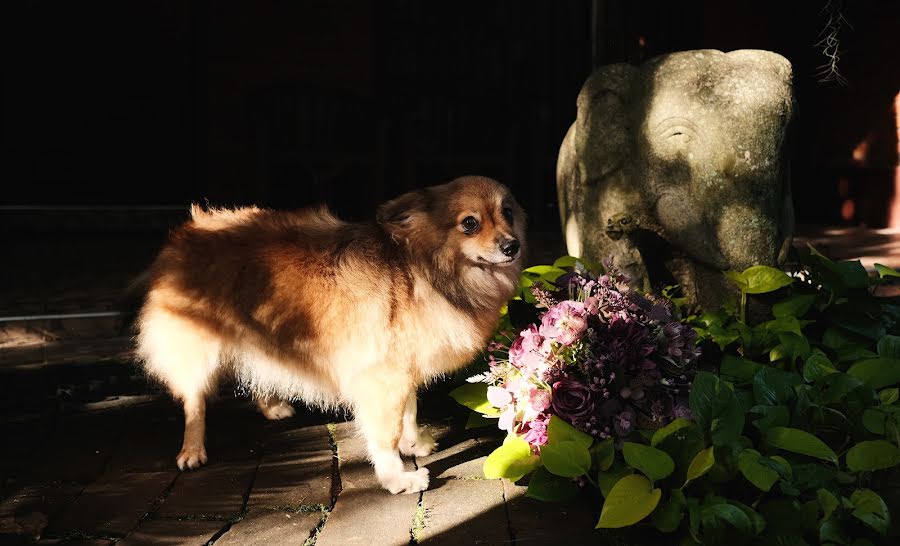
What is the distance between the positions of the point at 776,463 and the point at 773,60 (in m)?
2.15

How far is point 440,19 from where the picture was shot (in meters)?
8.94

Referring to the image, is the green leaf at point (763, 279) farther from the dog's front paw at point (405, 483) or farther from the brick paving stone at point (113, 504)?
the brick paving stone at point (113, 504)

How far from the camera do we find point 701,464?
8.77ft

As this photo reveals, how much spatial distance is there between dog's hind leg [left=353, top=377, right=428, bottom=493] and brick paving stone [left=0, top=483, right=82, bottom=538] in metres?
1.19

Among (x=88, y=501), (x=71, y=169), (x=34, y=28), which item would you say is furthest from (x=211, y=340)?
(x=34, y=28)

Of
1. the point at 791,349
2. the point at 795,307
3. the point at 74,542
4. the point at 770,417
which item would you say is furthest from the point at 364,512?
the point at 795,307

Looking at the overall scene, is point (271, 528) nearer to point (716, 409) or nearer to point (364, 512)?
point (364, 512)

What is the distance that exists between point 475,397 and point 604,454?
0.85 metres

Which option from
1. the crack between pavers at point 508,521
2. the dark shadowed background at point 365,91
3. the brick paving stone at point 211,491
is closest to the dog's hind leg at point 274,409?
the brick paving stone at point 211,491

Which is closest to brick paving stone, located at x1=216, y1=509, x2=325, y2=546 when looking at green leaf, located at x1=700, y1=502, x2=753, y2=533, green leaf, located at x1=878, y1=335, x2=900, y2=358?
green leaf, located at x1=700, y1=502, x2=753, y2=533

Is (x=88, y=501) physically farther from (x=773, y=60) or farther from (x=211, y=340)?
(x=773, y=60)

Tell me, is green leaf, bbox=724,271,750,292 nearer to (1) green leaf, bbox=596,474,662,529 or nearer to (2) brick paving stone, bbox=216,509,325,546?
(1) green leaf, bbox=596,474,662,529

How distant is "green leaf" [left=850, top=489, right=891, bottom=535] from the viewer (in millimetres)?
2582

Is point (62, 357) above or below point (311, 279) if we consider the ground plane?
below
